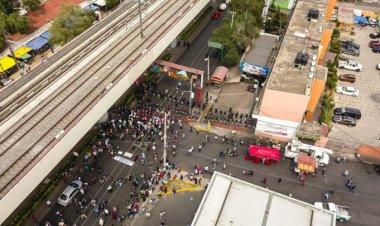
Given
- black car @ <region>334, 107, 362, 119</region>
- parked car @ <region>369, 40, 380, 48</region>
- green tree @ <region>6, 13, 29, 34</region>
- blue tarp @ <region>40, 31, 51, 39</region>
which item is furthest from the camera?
parked car @ <region>369, 40, 380, 48</region>

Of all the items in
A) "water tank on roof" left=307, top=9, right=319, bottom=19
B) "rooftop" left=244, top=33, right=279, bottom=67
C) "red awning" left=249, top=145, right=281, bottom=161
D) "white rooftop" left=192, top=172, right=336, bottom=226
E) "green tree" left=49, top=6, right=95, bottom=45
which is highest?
"water tank on roof" left=307, top=9, right=319, bottom=19

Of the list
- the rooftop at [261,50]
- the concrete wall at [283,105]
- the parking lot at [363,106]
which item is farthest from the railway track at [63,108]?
the parking lot at [363,106]

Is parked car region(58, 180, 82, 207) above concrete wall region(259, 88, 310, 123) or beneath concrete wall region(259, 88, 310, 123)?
beneath

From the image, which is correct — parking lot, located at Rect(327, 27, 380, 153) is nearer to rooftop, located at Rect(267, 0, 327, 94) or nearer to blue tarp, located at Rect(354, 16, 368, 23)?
blue tarp, located at Rect(354, 16, 368, 23)

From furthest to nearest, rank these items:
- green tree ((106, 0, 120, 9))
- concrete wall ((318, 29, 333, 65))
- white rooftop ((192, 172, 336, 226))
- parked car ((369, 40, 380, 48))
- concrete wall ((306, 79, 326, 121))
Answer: green tree ((106, 0, 120, 9)) < parked car ((369, 40, 380, 48)) < concrete wall ((318, 29, 333, 65)) < concrete wall ((306, 79, 326, 121)) < white rooftop ((192, 172, 336, 226))

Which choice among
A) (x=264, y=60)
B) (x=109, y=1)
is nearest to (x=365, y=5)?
(x=264, y=60)

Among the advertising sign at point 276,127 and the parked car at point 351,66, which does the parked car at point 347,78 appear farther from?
the advertising sign at point 276,127

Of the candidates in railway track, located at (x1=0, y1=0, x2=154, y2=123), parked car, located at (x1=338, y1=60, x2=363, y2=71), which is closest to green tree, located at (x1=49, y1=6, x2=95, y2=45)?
railway track, located at (x1=0, y1=0, x2=154, y2=123)
